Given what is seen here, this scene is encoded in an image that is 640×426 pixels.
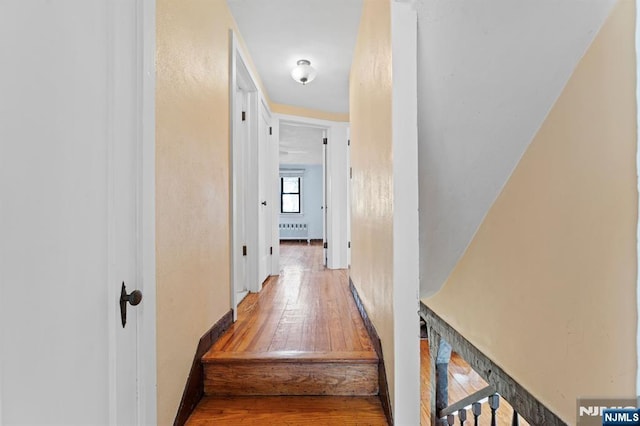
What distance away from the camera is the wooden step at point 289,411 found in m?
1.49

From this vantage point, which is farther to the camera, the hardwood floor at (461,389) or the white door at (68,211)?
the hardwood floor at (461,389)

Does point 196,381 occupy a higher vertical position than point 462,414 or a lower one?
higher

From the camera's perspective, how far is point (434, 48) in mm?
1229

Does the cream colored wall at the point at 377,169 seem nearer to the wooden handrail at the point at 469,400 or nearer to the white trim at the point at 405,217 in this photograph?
the white trim at the point at 405,217

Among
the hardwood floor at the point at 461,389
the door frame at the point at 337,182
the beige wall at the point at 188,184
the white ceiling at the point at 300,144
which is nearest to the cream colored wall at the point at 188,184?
the beige wall at the point at 188,184

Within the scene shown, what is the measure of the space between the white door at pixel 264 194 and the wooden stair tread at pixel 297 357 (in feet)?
5.47

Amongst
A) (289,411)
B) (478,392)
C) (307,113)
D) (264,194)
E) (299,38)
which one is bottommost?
(478,392)

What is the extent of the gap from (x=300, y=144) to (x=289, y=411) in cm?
591

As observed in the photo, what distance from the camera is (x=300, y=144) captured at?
695 centimetres

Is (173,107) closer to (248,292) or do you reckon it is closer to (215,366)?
(215,366)

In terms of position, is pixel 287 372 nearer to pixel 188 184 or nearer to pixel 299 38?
pixel 188 184

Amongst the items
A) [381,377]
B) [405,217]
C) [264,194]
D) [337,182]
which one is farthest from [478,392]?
[337,182]

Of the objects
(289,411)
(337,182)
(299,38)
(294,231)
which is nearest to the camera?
(289,411)

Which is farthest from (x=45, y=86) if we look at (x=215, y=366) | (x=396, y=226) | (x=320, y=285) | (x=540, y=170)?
(x=320, y=285)
